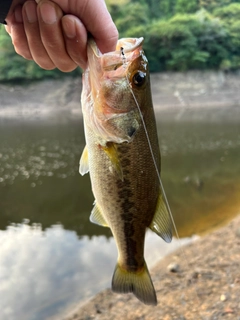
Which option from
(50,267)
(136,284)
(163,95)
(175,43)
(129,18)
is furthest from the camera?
(129,18)

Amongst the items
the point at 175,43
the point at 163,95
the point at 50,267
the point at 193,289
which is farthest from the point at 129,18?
the point at 193,289

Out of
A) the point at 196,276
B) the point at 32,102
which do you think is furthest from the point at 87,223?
the point at 32,102

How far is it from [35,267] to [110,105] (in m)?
6.22

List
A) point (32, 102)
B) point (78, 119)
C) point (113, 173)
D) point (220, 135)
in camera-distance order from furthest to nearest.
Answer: point (32, 102), point (78, 119), point (220, 135), point (113, 173)

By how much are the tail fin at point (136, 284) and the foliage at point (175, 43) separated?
3514cm

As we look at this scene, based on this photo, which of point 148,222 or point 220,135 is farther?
point 220,135

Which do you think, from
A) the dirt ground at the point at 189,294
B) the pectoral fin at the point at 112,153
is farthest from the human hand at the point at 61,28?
the dirt ground at the point at 189,294

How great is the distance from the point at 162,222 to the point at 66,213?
8.13 meters

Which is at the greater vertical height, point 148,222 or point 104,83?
point 104,83

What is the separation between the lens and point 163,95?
119ft

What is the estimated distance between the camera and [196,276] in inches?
230

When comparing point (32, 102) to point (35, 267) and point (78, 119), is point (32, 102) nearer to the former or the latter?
point (78, 119)

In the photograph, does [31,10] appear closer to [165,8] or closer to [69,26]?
[69,26]

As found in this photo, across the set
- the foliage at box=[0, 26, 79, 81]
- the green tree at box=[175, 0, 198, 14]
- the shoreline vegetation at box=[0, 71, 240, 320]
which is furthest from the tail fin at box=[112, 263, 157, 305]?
the green tree at box=[175, 0, 198, 14]
